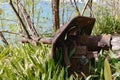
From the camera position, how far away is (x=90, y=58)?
280 centimetres

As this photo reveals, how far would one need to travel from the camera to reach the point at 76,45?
2852mm

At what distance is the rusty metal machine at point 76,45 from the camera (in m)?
2.70

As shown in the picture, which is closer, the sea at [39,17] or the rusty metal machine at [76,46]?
the rusty metal machine at [76,46]

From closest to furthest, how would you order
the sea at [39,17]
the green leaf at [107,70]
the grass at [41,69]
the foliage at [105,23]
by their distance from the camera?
the green leaf at [107,70], the grass at [41,69], the sea at [39,17], the foliage at [105,23]

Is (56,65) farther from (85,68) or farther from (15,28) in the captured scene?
(15,28)

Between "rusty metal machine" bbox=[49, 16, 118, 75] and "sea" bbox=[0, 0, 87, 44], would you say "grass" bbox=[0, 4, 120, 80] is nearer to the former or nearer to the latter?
"rusty metal machine" bbox=[49, 16, 118, 75]

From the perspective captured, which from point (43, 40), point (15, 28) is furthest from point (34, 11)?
point (43, 40)

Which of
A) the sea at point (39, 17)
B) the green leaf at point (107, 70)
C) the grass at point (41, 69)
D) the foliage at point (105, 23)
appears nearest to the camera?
the green leaf at point (107, 70)

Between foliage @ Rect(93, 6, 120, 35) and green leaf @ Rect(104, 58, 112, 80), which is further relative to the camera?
foliage @ Rect(93, 6, 120, 35)

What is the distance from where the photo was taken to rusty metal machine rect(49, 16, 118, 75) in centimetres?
270

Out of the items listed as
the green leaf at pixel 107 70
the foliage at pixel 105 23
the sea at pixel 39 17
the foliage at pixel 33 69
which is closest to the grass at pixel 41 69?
the foliage at pixel 33 69

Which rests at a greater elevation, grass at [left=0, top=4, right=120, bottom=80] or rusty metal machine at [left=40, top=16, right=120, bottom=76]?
rusty metal machine at [left=40, top=16, right=120, bottom=76]

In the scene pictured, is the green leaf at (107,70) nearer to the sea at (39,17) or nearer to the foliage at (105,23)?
the sea at (39,17)

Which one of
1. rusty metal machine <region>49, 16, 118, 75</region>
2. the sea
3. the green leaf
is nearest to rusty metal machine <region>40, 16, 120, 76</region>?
rusty metal machine <region>49, 16, 118, 75</region>
